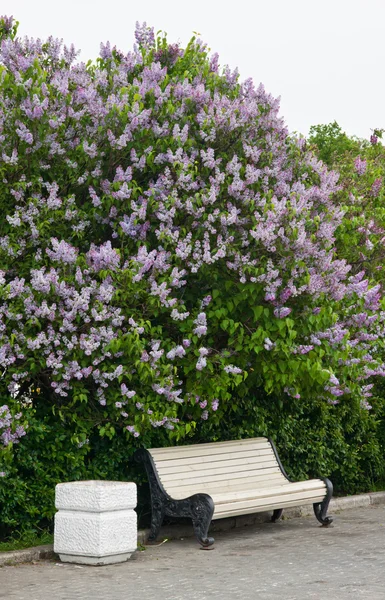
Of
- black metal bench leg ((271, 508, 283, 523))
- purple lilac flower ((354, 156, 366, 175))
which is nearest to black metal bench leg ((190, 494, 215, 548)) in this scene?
black metal bench leg ((271, 508, 283, 523))

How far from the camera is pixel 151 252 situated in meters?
9.54

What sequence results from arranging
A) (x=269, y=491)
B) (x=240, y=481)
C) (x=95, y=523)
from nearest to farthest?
(x=95, y=523) → (x=269, y=491) → (x=240, y=481)

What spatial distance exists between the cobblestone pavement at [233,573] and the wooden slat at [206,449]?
83 cm

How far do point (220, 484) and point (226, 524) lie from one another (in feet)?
2.29

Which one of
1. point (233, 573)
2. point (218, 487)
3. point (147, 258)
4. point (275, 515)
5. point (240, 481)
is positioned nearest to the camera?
point (233, 573)

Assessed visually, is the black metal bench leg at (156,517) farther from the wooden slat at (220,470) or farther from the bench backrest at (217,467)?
the wooden slat at (220,470)

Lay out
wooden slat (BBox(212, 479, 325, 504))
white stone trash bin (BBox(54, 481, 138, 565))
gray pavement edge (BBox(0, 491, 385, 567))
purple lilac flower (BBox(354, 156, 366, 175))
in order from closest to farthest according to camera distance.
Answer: white stone trash bin (BBox(54, 481, 138, 565)) < gray pavement edge (BBox(0, 491, 385, 567)) < wooden slat (BBox(212, 479, 325, 504)) < purple lilac flower (BBox(354, 156, 366, 175))

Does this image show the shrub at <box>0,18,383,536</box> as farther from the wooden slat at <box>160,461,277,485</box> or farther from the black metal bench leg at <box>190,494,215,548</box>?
the black metal bench leg at <box>190,494,215,548</box>

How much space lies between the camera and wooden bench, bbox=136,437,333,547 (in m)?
9.79

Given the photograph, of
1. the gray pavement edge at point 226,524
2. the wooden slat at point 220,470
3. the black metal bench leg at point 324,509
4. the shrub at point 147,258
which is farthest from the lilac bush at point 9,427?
the black metal bench leg at point 324,509

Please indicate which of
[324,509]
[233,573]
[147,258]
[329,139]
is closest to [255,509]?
[324,509]

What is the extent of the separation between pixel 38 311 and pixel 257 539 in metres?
3.22

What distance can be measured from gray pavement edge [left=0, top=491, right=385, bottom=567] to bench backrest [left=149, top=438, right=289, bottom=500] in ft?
1.65

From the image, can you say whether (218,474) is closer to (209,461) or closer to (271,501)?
(209,461)
